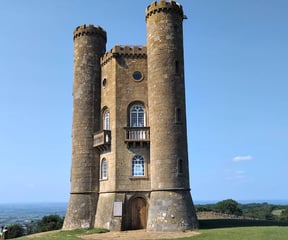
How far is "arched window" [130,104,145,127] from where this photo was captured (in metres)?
31.5

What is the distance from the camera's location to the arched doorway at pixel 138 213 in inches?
1159

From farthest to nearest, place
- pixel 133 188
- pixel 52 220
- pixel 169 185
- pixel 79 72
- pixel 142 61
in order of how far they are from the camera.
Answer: pixel 52 220 < pixel 79 72 < pixel 142 61 < pixel 133 188 < pixel 169 185

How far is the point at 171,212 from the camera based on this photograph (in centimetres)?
2711

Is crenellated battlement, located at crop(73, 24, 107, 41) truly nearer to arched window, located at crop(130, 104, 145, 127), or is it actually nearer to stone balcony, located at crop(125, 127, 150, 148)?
arched window, located at crop(130, 104, 145, 127)

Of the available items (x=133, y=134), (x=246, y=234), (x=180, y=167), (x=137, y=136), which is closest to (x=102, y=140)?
(x=133, y=134)

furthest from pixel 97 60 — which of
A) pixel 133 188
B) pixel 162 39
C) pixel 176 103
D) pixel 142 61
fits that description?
pixel 133 188

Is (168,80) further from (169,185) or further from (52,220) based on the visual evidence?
(52,220)

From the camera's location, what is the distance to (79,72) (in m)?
34.7

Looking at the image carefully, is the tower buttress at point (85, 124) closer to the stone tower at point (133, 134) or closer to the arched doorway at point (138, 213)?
the stone tower at point (133, 134)

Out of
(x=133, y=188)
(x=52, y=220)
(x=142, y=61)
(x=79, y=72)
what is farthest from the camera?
(x=52, y=220)

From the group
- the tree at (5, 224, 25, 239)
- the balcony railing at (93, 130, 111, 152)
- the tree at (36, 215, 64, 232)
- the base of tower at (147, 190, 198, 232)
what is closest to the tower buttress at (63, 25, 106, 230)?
the balcony railing at (93, 130, 111, 152)

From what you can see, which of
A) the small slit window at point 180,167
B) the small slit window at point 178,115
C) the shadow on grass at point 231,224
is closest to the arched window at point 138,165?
the small slit window at point 180,167

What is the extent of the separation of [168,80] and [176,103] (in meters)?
1.90

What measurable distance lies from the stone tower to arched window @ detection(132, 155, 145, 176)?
0.08m
